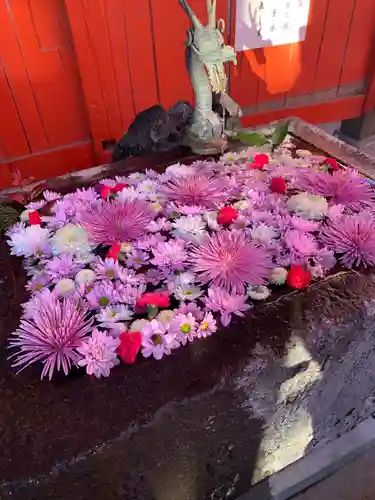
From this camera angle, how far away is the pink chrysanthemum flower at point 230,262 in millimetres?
981

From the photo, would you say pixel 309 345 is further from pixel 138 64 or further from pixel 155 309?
pixel 138 64

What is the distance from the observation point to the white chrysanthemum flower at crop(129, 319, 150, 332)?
0.88m

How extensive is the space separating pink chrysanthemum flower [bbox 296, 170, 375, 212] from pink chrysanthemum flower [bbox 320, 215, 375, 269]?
0.10 meters

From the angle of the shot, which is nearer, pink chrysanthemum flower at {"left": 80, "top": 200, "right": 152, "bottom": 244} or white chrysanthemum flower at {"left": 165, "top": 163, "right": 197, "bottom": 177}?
pink chrysanthemum flower at {"left": 80, "top": 200, "right": 152, "bottom": 244}

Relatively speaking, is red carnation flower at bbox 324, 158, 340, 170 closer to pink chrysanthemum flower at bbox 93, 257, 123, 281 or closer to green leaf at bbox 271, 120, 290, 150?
green leaf at bbox 271, 120, 290, 150

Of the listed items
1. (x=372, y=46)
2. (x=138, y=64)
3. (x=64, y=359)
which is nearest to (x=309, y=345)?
(x=64, y=359)

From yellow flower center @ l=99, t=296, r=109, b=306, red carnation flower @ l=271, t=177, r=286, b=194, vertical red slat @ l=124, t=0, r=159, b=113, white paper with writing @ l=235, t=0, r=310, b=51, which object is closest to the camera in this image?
yellow flower center @ l=99, t=296, r=109, b=306

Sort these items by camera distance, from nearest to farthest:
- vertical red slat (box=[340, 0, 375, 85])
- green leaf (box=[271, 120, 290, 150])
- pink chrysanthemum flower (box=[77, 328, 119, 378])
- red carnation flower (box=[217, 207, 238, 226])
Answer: pink chrysanthemum flower (box=[77, 328, 119, 378]) → red carnation flower (box=[217, 207, 238, 226]) → green leaf (box=[271, 120, 290, 150]) → vertical red slat (box=[340, 0, 375, 85])

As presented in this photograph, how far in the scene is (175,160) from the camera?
4.84ft

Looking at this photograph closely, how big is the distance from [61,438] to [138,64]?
1694 millimetres

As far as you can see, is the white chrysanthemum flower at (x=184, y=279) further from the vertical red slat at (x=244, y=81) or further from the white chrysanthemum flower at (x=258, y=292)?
the vertical red slat at (x=244, y=81)

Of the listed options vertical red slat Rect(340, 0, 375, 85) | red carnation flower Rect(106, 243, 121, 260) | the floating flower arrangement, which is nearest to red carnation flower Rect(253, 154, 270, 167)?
the floating flower arrangement

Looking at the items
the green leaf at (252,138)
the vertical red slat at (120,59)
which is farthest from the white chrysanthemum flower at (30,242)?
the vertical red slat at (120,59)

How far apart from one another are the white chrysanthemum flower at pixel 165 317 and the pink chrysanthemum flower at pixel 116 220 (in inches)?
10.3
